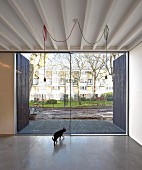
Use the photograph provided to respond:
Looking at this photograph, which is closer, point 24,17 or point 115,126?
point 24,17

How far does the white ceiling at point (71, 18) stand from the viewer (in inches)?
139

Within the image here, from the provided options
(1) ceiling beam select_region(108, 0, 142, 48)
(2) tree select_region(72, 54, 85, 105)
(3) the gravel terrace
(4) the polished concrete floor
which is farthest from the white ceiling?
(4) the polished concrete floor

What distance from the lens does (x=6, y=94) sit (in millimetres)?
6934

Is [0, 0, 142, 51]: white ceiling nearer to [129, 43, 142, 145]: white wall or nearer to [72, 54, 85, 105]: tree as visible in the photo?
[129, 43, 142, 145]: white wall

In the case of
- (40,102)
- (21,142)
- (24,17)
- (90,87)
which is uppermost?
(24,17)

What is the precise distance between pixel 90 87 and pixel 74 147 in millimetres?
2721

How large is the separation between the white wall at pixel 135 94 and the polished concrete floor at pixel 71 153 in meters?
0.36

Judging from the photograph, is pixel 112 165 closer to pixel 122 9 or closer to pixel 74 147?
pixel 74 147

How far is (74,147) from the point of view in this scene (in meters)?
5.36

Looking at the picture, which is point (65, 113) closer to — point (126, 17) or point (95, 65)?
point (95, 65)

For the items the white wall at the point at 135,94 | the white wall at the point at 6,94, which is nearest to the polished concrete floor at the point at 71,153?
the white wall at the point at 135,94

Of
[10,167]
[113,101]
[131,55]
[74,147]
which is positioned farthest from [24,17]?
[113,101]

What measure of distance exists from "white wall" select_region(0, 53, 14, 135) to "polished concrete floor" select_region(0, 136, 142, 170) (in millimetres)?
650

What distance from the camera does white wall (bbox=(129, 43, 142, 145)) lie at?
18.8 feet
